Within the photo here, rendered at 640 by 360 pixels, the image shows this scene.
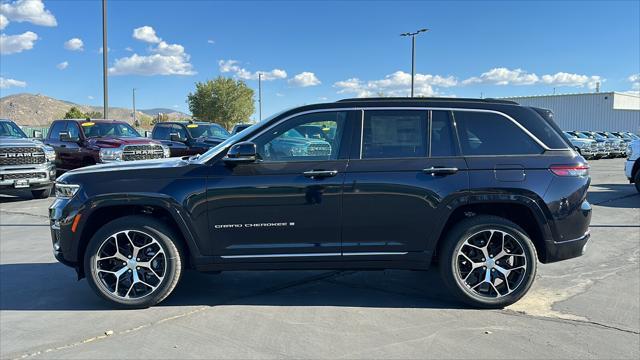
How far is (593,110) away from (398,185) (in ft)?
202

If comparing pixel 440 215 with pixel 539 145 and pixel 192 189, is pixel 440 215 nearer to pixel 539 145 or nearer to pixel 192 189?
pixel 539 145

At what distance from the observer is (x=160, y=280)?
4.74m

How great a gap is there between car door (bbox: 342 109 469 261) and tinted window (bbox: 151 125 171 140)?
13.6 m

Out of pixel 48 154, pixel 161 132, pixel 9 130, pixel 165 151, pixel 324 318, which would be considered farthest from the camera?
pixel 161 132

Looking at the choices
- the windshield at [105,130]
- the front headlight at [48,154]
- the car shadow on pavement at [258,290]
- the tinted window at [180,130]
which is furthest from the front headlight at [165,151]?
the car shadow on pavement at [258,290]

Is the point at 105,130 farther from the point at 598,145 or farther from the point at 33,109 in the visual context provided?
the point at 33,109

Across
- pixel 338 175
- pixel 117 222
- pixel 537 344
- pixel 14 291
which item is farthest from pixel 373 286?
pixel 14 291

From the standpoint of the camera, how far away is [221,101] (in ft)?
211

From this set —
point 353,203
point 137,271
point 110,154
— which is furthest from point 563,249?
point 110,154

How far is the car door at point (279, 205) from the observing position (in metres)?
4.59

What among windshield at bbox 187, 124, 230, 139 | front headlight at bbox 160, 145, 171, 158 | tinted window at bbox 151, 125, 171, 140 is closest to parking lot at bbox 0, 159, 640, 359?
front headlight at bbox 160, 145, 171, 158

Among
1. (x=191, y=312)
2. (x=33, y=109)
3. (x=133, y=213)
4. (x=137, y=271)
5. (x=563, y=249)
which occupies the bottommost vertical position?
(x=191, y=312)

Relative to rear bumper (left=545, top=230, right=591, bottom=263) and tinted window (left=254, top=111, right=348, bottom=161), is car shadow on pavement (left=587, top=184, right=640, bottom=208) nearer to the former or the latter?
rear bumper (left=545, top=230, right=591, bottom=263)

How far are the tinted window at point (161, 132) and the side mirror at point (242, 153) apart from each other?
1319 cm
